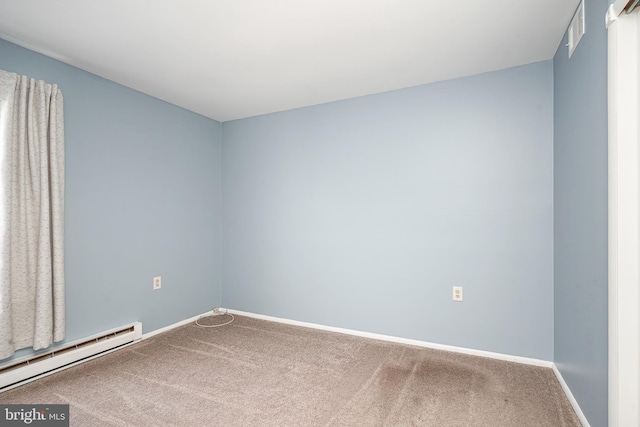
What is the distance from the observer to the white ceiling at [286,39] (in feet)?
5.59

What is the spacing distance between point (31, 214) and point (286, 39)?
209 cm

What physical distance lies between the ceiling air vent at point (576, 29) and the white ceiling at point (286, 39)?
2.7 inches

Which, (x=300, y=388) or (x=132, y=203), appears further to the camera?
(x=132, y=203)

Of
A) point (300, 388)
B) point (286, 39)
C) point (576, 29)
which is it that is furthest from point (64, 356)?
point (576, 29)

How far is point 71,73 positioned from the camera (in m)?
2.34

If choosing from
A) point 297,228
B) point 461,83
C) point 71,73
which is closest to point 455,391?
point 297,228

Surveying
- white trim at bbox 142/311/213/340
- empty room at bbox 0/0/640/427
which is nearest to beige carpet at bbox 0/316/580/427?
empty room at bbox 0/0/640/427

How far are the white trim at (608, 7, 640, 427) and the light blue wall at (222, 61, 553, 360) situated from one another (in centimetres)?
113

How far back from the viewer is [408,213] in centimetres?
272

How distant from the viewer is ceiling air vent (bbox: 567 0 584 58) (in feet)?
5.31

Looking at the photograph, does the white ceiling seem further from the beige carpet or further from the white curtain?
the beige carpet

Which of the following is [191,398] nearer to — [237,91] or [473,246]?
[473,246]

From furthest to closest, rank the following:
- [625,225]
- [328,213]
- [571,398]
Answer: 1. [328,213]
2. [571,398]
3. [625,225]

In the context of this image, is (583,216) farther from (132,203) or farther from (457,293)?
(132,203)
